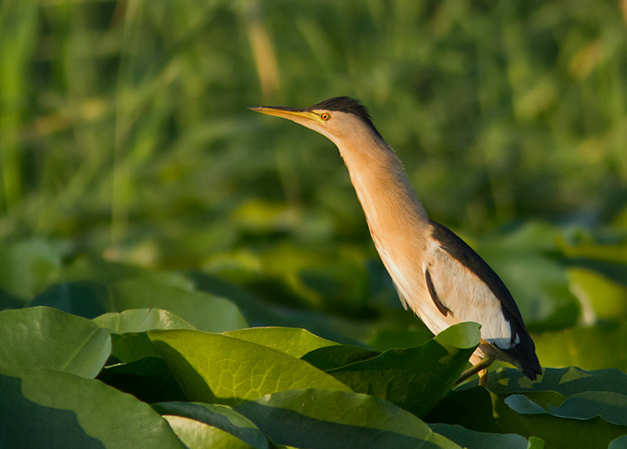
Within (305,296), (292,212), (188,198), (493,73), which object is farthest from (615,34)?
(305,296)

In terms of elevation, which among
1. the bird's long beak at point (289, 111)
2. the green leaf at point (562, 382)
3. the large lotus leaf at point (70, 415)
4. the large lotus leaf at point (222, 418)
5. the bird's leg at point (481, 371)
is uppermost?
the bird's long beak at point (289, 111)

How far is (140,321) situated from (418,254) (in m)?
0.53

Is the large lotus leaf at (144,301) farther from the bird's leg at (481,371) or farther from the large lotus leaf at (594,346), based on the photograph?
the large lotus leaf at (594,346)

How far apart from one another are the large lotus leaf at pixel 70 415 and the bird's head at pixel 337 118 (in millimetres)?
734

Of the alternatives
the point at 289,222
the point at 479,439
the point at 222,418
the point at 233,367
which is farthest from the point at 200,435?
the point at 289,222

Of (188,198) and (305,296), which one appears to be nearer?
(305,296)

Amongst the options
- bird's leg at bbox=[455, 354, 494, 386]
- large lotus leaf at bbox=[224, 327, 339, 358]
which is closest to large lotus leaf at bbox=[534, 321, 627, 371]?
bird's leg at bbox=[455, 354, 494, 386]

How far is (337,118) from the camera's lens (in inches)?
66.6

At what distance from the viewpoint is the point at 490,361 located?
154cm

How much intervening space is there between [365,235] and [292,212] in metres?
0.31

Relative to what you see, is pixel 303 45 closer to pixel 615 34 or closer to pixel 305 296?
pixel 615 34

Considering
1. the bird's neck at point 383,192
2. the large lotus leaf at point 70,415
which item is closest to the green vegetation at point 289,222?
the large lotus leaf at point 70,415

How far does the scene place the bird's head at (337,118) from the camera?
5.48ft

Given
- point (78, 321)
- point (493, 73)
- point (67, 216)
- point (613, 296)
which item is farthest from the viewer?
point (493, 73)
